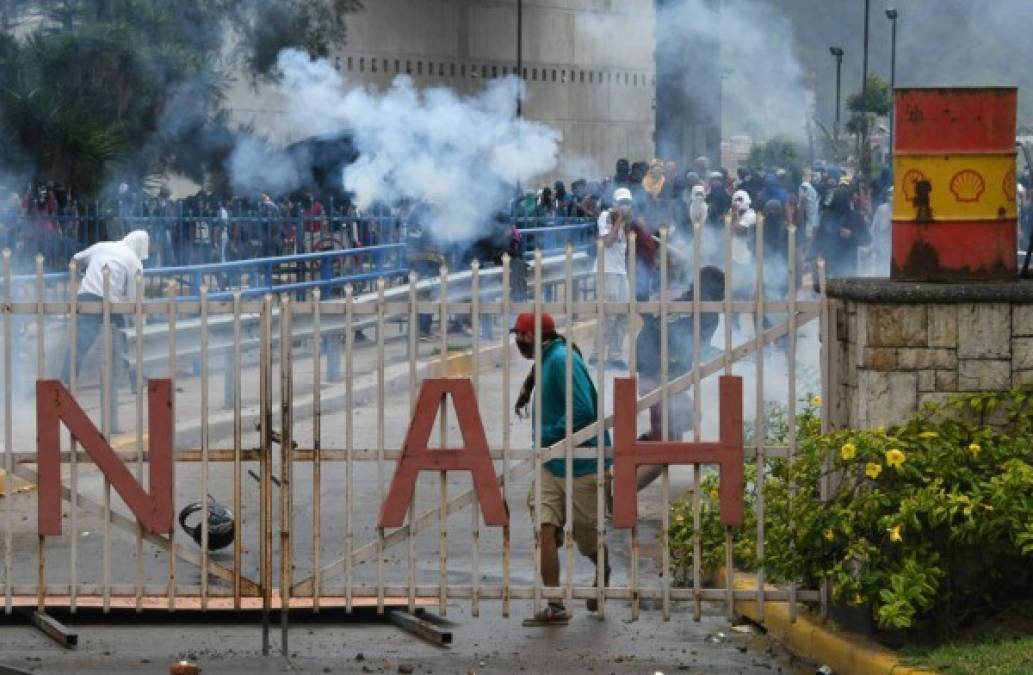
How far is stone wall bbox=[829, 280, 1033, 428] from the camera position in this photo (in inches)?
320

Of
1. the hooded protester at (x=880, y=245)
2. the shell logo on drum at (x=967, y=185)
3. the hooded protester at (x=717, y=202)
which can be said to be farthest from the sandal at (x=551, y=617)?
the hooded protester at (x=717, y=202)

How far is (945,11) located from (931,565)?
52389 mm

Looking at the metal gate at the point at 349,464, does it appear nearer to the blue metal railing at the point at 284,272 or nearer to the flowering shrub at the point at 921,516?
the flowering shrub at the point at 921,516

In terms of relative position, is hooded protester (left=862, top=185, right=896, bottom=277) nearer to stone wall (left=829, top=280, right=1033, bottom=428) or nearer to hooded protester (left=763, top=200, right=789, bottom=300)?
hooded protester (left=763, top=200, right=789, bottom=300)

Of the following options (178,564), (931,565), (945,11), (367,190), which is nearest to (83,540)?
(178,564)

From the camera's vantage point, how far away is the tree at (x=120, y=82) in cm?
2597

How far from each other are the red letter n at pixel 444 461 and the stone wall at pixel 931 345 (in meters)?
1.42

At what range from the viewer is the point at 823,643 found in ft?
27.2

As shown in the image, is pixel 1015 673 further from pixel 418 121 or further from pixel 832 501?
pixel 418 121

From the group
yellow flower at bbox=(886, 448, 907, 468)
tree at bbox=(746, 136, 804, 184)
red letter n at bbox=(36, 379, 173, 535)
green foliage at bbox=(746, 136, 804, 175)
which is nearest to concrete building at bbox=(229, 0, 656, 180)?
tree at bbox=(746, 136, 804, 184)

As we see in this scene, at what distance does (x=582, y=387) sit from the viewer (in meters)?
8.87

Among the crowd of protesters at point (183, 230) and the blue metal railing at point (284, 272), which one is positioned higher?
the crowd of protesters at point (183, 230)

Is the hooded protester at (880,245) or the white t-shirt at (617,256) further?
the hooded protester at (880,245)

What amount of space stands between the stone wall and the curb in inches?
32.3
